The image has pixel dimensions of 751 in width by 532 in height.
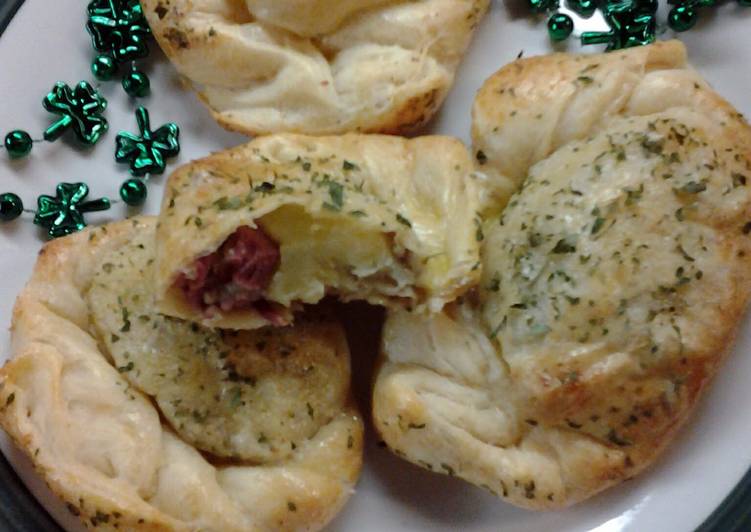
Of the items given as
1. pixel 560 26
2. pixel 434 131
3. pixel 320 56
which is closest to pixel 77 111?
pixel 320 56

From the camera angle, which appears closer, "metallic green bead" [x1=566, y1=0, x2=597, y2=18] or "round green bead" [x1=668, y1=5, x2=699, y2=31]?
"round green bead" [x1=668, y1=5, x2=699, y2=31]

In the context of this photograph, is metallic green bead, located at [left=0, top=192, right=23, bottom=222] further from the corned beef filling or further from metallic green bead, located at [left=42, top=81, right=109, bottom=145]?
the corned beef filling

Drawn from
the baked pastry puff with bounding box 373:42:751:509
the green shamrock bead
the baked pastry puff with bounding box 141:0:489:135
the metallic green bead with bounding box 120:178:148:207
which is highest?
the green shamrock bead

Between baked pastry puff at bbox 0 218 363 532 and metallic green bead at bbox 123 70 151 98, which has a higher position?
metallic green bead at bbox 123 70 151 98

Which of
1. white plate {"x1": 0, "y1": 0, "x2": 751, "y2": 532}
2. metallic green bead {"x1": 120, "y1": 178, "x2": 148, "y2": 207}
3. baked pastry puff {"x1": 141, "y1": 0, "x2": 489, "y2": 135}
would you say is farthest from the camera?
metallic green bead {"x1": 120, "y1": 178, "x2": 148, "y2": 207}

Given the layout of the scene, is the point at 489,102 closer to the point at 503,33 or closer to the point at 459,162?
the point at 459,162

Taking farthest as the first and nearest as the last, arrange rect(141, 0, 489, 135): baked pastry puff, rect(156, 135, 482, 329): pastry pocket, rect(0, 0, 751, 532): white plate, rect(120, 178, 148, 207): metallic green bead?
rect(120, 178, 148, 207): metallic green bead, rect(141, 0, 489, 135): baked pastry puff, rect(0, 0, 751, 532): white plate, rect(156, 135, 482, 329): pastry pocket

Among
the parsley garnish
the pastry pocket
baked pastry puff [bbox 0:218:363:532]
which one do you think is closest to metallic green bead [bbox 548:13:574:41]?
the pastry pocket

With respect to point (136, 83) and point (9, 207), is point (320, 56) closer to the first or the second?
point (136, 83)
